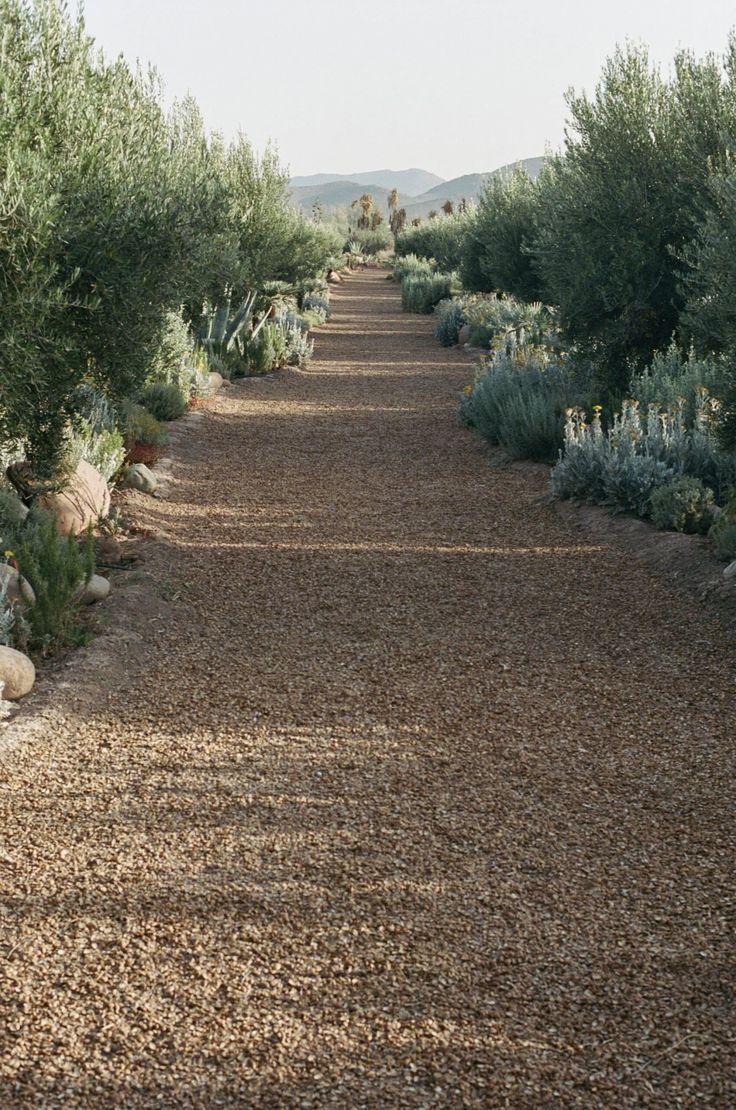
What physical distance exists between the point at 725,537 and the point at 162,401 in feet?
28.2

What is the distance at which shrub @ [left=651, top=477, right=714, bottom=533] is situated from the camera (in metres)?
8.70

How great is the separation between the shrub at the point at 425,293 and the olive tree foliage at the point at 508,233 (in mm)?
7563

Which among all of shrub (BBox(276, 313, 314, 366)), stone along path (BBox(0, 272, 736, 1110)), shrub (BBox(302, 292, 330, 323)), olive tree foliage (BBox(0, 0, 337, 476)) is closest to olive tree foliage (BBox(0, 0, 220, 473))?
olive tree foliage (BBox(0, 0, 337, 476))

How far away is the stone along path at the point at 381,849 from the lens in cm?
310

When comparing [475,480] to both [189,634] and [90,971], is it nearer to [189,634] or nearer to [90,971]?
[189,634]

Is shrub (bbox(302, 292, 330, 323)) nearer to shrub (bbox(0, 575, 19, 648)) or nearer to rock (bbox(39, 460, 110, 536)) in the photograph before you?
rock (bbox(39, 460, 110, 536))

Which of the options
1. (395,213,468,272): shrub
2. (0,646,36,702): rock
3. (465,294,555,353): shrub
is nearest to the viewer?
(0,646,36,702): rock

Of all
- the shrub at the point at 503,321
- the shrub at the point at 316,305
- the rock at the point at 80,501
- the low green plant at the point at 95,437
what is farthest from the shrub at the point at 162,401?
the shrub at the point at 316,305

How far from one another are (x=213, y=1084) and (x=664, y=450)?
25.9 ft

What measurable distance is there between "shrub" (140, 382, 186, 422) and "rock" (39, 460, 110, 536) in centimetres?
512

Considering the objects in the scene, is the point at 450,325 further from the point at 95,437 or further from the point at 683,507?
the point at 683,507

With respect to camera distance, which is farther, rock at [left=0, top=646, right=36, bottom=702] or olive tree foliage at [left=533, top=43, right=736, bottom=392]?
olive tree foliage at [left=533, top=43, right=736, bottom=392]

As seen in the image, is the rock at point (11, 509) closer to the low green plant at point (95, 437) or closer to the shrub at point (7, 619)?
the low green plant at point (95, 437)

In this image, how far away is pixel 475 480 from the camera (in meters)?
11.4
